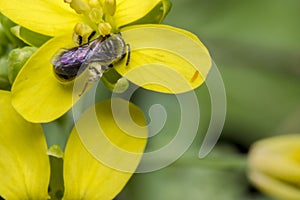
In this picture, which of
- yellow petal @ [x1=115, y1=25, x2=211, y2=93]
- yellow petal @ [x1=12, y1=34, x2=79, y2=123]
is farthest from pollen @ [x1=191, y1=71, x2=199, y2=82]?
yellow petal @ [x1=12, y1=34, x2=79, y2=123]

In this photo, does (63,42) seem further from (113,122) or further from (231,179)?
(231,179)

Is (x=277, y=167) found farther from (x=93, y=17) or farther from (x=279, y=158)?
(x=93, y=17)

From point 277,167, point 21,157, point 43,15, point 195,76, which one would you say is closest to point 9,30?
point 43,15

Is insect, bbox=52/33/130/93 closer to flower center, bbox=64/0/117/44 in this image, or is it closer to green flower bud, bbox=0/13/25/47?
flower center, bbox=64/0/117/44

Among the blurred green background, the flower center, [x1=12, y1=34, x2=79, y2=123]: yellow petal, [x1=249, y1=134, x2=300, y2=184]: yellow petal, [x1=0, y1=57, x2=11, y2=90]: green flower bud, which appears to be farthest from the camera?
the blurred green background

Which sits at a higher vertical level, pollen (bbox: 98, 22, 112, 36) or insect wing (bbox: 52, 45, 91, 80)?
pollen (bbox: 98, 22, 112, 36)

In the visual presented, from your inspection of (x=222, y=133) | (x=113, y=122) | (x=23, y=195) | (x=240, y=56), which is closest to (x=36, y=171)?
(x=23, y=195)

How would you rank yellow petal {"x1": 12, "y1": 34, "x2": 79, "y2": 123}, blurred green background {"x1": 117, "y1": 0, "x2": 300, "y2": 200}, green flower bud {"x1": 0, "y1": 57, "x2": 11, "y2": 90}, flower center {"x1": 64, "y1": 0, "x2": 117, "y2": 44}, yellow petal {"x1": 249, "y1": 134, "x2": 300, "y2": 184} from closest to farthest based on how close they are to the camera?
yellow petal {"x1": 12, "y1": 34, "x2": 79, "y2": 123}, flower center {"x1": 64, "y1": 0, "x2": 117, "y2": 44}, green flower bud {"x1": 0, "y1": 57, "x2": 11, "y2": 90}, yellow petal {"x1": 249, "y1": 134, "x2": 300, "y2": 184}, blurred green background {"x1": 117, "y1": 0, "x2": 300, "y2": 200}
